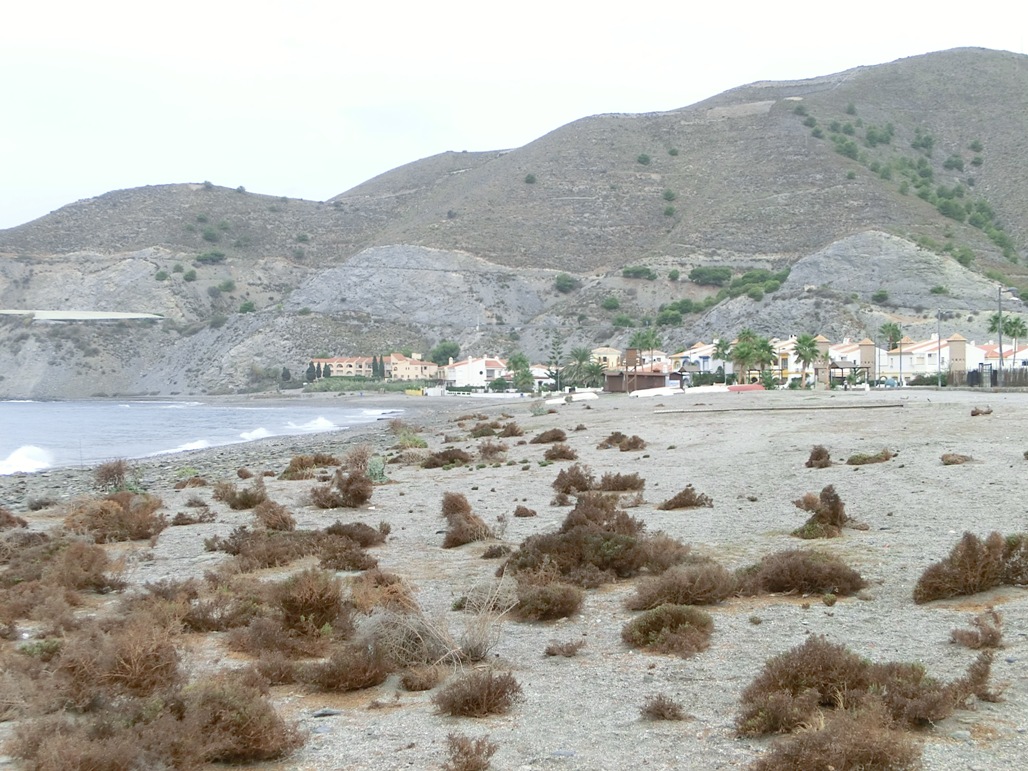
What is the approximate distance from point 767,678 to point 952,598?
3.24m

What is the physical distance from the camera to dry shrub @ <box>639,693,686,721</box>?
6.62 metres

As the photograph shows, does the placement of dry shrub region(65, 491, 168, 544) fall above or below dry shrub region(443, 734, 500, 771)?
below

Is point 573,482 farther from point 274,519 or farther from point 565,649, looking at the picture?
point 565,649

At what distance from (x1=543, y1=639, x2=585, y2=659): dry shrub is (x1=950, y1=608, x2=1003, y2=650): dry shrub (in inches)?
112

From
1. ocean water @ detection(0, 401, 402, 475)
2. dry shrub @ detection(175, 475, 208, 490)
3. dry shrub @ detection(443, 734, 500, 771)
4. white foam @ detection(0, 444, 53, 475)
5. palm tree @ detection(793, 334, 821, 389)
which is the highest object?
palm tree @ detection(793, 334, 821, 389)

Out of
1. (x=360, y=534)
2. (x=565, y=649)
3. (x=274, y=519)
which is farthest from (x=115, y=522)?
(x=565, y=649)

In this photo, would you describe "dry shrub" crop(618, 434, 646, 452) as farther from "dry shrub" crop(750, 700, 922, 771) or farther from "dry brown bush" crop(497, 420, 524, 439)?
"dry shrub" crop(750, 700, 922, 771)

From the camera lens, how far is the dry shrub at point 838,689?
6.10 metres

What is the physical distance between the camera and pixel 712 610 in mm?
9531

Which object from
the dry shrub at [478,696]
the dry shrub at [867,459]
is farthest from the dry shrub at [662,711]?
the dry shrub at [867,459]

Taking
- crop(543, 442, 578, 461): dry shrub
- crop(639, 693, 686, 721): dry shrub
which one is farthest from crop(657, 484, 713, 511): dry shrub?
crop(543, 442, 578, 461): dry shrub

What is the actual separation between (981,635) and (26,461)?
42013 mm

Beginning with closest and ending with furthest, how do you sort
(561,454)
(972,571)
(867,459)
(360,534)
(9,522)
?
(972,571) → (360,534) → (9,522) → (867,459) → (561,454)

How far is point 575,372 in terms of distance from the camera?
10019cm
